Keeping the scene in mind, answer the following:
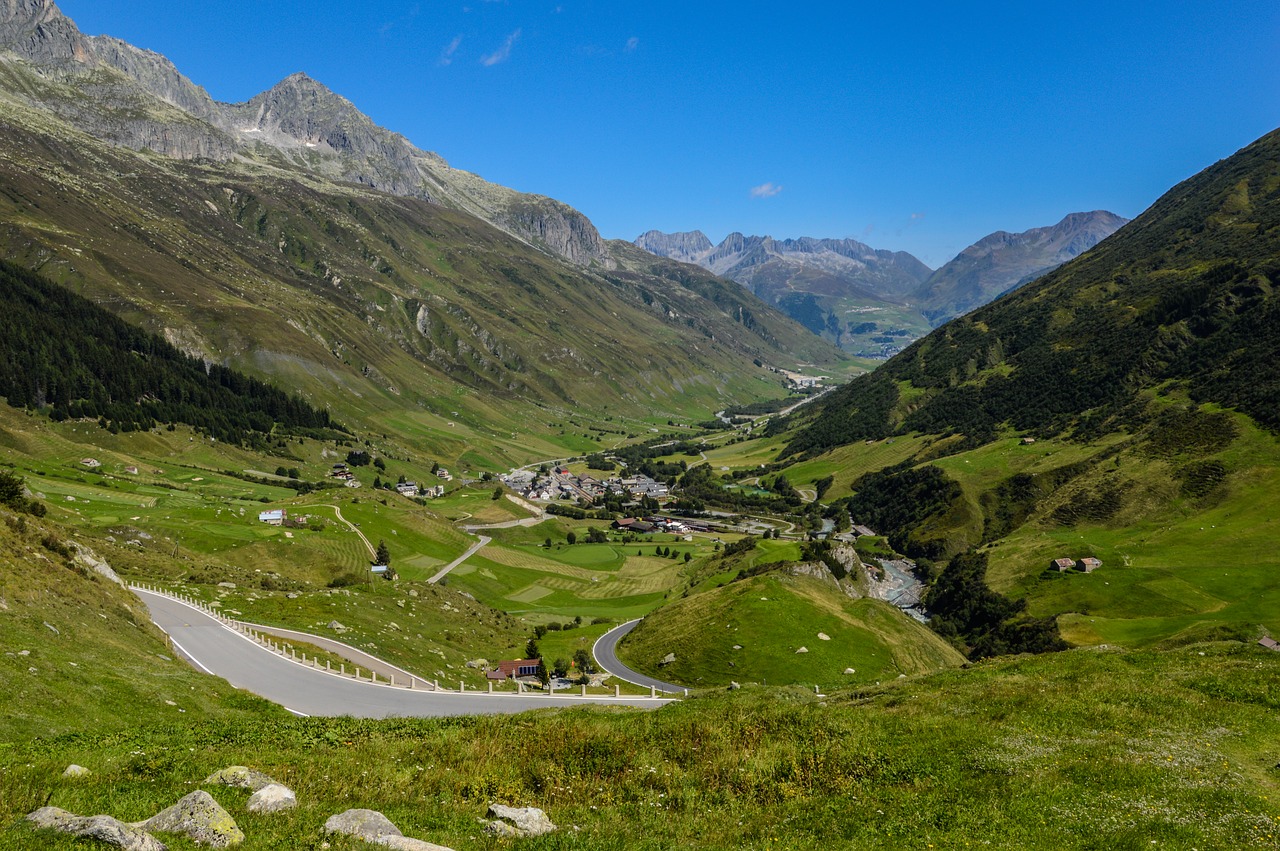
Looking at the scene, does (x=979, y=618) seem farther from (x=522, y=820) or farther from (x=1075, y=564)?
(x=522, y=820)

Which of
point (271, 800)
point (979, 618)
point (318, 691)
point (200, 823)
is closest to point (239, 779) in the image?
point (271, 800)

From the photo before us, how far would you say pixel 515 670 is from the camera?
83000 millimetres

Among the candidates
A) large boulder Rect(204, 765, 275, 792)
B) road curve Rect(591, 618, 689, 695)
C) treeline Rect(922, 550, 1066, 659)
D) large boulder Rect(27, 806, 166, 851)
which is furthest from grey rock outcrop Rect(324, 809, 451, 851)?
treeline Rect(922, 550, 1066, 659)

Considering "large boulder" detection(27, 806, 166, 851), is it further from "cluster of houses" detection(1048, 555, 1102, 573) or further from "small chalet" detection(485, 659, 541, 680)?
"cluster of houses" detection(1048, 555, 1102, 573)

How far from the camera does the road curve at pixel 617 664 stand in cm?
8080

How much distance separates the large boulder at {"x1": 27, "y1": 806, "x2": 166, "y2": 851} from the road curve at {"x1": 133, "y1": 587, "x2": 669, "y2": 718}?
2408 cm

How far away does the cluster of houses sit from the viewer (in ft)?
487

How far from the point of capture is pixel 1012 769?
74.8ft

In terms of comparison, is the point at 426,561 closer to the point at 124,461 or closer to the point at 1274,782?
the point at 124,461

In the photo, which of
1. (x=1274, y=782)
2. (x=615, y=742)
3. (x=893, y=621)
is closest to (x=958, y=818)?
(x=1274, y=782)

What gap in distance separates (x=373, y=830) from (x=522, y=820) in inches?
165

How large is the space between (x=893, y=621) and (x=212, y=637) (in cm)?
8553

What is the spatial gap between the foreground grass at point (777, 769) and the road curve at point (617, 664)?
42.7 meters

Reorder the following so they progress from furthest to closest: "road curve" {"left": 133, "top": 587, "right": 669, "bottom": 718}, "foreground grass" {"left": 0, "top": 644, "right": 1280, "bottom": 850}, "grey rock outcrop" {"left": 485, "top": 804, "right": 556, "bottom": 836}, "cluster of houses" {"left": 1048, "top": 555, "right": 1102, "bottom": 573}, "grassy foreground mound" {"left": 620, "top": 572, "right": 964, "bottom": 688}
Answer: "cluster of houses" {"left": 1048, "top": 555, "right": 1102, "bottom": 573}
"grassy foreground mound" {"left": 620, "top": 572, "right": 964, "bottom": 688}
"road curve" {"left": 133, "top": 587, "right": 669, "bottom": 718}
"grey rock outcrop" {"left": 485, "top": 804, "right": 556, "bottom": 836}
"foreground grass" {"left": 0, "top": 644, "right": 1280, "bottom": 850}
